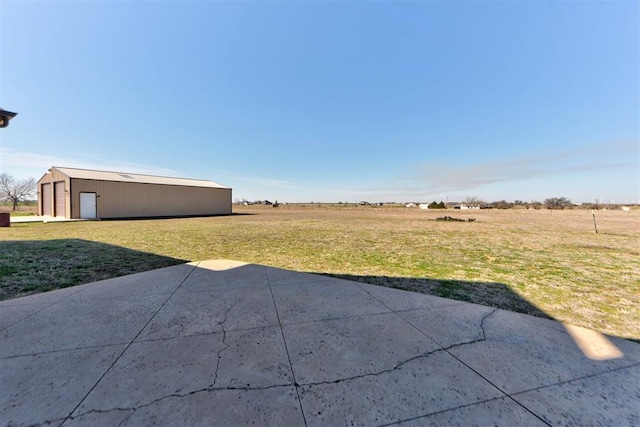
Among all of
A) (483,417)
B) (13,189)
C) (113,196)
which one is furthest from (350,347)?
(13,189)

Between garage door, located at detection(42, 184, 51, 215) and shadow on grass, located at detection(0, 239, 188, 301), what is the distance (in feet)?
64.8

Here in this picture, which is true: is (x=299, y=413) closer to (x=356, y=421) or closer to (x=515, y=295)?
(x=356, y=421)

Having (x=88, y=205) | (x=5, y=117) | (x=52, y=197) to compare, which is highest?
(x=5, y=117)

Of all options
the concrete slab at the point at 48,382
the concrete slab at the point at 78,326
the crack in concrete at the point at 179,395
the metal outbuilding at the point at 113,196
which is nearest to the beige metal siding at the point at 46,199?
the metal outbuilding at the point at 113,196

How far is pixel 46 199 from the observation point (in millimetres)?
23203

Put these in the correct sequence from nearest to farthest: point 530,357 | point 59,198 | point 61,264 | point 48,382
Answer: point 48,382, point 530,357, point 61,264, point 59,198

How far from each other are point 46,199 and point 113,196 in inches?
272

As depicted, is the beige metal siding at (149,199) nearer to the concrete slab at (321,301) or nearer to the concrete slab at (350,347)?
the concrete slab at (321,301)

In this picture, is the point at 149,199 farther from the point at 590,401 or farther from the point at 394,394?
the point at 590,401

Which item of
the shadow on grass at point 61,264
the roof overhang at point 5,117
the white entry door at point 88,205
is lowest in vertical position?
the shadow on grass at point 61,264

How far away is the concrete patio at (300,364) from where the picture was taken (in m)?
1.81

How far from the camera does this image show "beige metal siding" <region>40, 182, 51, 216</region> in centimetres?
2268

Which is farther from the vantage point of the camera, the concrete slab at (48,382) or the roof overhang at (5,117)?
the roof overhang at (5,117)

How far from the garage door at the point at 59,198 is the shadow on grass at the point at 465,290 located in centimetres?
2653
